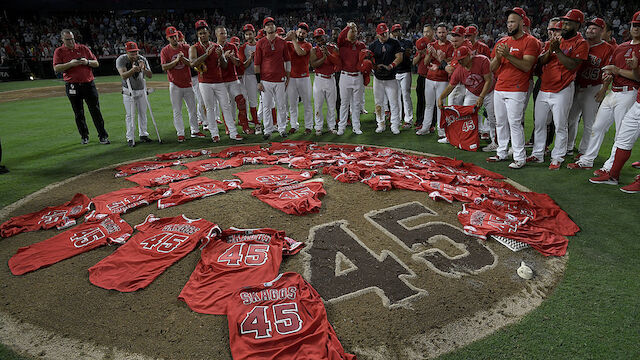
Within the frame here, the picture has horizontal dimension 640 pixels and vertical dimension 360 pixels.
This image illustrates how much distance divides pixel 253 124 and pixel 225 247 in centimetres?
691

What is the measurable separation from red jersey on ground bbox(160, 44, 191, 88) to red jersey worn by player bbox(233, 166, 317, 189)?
3555 mm

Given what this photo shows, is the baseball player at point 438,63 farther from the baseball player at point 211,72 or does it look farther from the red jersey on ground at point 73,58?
the red jersey on ground at point 73,58

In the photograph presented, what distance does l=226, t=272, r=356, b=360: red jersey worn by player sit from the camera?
2725 mm

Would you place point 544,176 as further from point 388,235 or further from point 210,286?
point 210,286

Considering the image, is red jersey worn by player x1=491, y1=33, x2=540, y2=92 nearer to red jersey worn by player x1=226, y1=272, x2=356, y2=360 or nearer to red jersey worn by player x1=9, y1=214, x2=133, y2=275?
red jersey worn by player x1=226, y1=272, x2=356, y2=360

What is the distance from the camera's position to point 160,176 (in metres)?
6.38

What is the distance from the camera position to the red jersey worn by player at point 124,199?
5.12 m

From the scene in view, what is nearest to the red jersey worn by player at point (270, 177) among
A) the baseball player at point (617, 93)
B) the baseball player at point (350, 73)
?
the baseball player at point (350, 73)

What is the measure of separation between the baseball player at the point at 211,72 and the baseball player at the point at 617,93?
7.25 metres

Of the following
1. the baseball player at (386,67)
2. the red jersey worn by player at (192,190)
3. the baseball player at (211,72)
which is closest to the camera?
the red jersey worn by player at (192,190)

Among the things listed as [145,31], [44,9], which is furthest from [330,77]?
[44,9]

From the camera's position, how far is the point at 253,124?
10.6 m

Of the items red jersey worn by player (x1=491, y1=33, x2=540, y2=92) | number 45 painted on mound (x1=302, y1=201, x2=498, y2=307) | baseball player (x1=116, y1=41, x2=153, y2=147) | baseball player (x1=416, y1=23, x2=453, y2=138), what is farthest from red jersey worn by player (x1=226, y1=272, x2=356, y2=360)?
baseball player (x1=116, y1=41, x2=153, y2=147)

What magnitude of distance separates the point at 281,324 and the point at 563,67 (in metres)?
6.10
